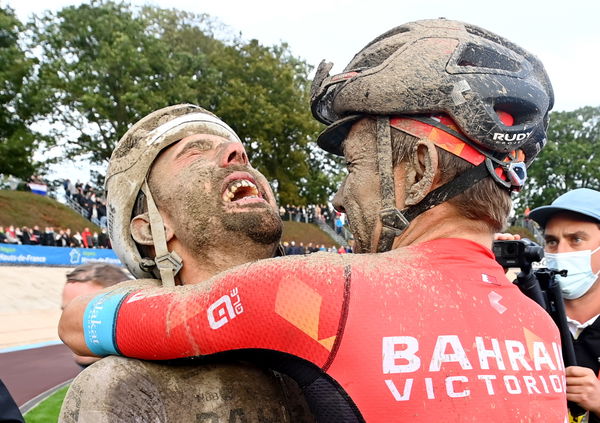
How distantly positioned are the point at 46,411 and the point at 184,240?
718cm

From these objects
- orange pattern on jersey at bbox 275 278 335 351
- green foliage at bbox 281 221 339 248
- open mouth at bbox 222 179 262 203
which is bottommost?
green foliage at bbox 281 221 339 248

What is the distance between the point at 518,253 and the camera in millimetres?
2953

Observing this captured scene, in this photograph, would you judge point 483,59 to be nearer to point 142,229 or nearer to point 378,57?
point 378,57

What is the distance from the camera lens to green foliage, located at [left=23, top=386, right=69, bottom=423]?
317 inches

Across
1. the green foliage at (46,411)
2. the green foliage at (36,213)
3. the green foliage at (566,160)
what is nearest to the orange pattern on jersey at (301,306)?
the green foliage at (46,411)

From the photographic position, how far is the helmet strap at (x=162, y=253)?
2.54 metres

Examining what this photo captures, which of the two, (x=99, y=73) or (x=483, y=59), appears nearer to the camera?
(x=483, y=59)

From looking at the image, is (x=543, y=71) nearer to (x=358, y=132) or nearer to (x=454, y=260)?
(x=358, y=132)

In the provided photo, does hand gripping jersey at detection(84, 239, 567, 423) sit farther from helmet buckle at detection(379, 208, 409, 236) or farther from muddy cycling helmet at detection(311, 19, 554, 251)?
muddy cycling helmet at detection(311, 19, 554, 251)

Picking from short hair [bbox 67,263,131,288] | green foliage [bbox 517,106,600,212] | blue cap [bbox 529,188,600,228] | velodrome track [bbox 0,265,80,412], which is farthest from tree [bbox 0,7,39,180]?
green foliage [bbox 517,106,600,212]

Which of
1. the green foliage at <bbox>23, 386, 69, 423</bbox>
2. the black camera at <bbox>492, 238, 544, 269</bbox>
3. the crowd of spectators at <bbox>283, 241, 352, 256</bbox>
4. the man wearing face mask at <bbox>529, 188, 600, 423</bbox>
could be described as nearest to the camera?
the black camera at <bbox>492, 238, 544, 269</bbox>

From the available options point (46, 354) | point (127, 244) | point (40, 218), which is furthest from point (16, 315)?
point (127, 244)

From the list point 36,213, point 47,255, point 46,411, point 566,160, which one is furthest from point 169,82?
point 566,160

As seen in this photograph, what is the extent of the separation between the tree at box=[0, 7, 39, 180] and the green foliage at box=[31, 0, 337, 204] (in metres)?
1.14
